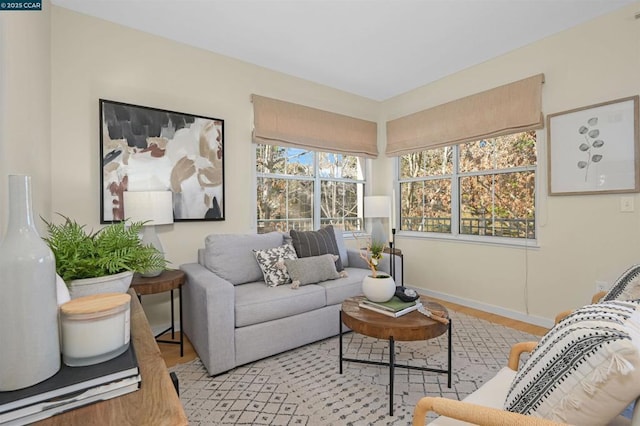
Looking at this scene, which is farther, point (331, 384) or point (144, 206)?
point (144, 206)

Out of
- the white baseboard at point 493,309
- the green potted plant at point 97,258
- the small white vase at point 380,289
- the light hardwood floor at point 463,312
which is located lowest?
the light hardwood floor at point 463,312

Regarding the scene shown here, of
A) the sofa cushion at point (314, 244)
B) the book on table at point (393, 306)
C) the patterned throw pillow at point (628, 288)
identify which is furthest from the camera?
the sofa cushion at point (314, 244)

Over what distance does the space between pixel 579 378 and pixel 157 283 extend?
2281mm

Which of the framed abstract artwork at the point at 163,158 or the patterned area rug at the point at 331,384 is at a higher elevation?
the framed abstract artwork at the point at 163,158

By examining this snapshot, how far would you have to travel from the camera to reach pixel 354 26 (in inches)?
103

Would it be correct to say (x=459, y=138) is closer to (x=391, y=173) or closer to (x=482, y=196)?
(x=482, y=196)

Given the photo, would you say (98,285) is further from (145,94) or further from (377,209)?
(377,209)

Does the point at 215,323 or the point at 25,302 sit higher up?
the point at 25,302

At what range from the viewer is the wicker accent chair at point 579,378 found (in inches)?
26.9

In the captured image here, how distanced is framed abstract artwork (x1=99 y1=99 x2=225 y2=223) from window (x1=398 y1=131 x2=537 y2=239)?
249 centimetres

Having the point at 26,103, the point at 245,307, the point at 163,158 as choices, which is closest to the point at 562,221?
the point at 245,307

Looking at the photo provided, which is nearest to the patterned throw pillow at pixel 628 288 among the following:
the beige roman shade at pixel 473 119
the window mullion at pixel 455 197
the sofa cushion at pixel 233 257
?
the beige roman shade at pixel 473 119

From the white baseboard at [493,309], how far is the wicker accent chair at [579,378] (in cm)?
235

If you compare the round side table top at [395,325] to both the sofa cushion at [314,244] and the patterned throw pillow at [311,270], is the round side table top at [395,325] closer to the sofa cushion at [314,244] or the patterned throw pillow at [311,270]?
the patterned throw pillow at [311,270]
